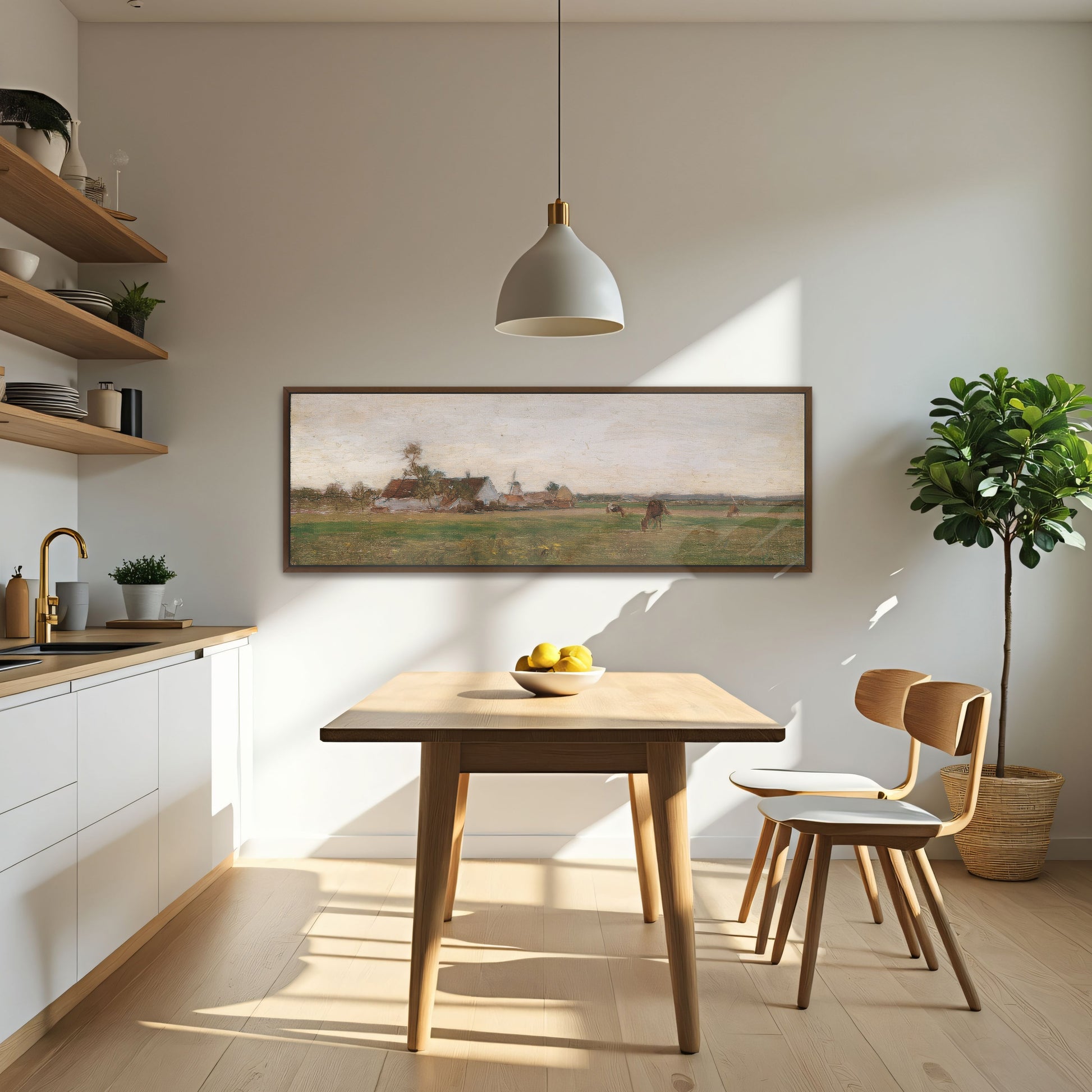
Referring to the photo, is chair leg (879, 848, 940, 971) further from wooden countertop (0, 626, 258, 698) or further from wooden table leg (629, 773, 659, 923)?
wooden countertop (0, 626, 258, 698)

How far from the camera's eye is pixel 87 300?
3.27 m

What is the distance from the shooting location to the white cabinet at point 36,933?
2.06 m

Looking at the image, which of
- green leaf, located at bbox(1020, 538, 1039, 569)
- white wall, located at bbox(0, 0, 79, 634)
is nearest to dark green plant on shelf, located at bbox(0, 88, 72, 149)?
white wall, located at bbox(0, 0, 79, 634)

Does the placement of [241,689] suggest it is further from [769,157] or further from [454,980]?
[769,157]

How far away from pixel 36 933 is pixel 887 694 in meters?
2.43

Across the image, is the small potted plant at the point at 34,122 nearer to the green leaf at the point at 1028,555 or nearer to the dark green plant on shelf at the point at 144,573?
the dark green plant on shelf at the point at 144,573

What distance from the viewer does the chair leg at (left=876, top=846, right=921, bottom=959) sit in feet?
8.20

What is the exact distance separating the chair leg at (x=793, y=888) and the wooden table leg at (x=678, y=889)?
38 cm

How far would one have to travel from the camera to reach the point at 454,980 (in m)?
2.55

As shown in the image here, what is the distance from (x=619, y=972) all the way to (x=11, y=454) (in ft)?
8.55

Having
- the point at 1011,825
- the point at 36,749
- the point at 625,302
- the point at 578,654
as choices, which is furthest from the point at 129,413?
the point at 1011,825

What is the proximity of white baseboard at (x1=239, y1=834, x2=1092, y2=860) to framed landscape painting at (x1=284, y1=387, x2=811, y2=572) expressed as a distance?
1.06 meters

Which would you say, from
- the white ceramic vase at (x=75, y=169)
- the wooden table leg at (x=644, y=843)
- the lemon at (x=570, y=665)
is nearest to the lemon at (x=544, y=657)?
the lemon at (x=570, y=665)

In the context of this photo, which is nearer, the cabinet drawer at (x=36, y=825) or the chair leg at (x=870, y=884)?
the cabinet drawer at (x=36, y=825)
